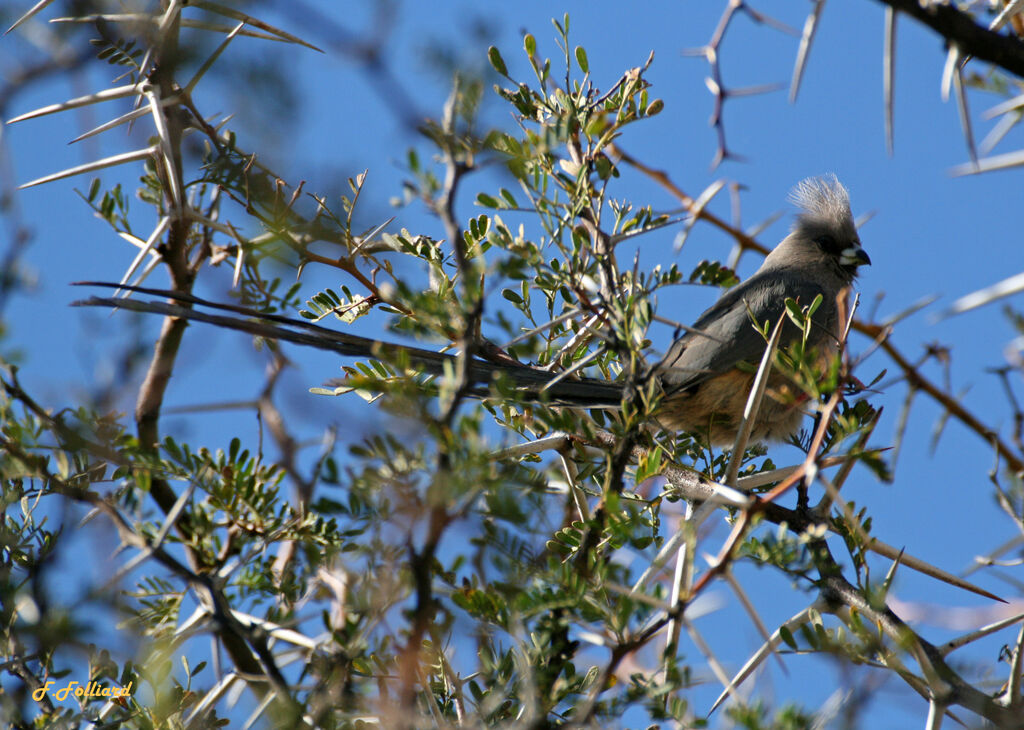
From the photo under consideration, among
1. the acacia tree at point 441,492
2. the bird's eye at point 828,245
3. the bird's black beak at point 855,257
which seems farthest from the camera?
the bird's eye at point 828,245

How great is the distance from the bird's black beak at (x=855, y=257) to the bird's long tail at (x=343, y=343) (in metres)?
2.60

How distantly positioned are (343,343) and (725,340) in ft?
8.33

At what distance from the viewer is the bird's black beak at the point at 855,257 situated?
5.27m

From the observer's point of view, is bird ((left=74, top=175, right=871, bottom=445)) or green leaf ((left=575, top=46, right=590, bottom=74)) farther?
green leaf ((left=575, top=46, right=590, bottom=74))

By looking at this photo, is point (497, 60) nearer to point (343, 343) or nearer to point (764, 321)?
point (343, 343)

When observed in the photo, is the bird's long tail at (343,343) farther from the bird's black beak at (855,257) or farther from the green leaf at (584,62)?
the bird's black beak at (855,257)

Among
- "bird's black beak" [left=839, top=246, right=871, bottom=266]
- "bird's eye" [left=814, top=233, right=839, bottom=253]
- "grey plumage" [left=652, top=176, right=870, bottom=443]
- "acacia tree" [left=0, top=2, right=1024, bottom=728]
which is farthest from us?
"bird's eye" [left=814, top=233, right=839, bottom=253]

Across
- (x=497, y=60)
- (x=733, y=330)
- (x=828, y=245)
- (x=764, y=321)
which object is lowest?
(x=497, y=60)

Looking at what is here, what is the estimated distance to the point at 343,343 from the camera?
2295 millimetres

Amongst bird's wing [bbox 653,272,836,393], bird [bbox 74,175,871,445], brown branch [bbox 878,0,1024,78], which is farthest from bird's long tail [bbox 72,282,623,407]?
brown branch [bbox 878,0,1024,78]

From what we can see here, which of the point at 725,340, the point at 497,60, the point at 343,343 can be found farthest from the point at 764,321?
the point at 343,343

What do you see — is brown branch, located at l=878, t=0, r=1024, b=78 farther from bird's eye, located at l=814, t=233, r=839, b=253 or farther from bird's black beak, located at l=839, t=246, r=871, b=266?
bird's eye, located at l=814, t=233, r=839, b=253

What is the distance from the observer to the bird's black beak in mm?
5270
